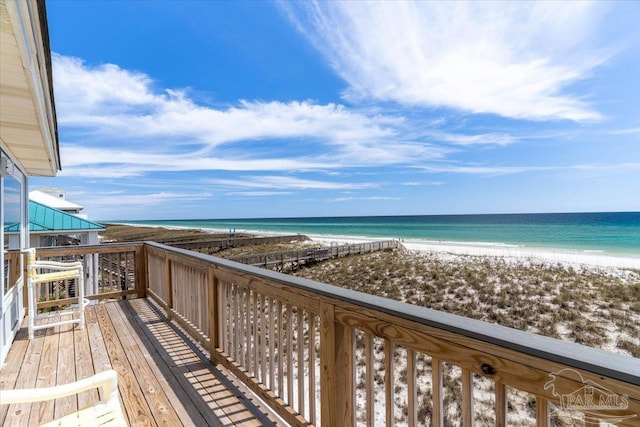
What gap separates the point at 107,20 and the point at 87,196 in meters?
28.2

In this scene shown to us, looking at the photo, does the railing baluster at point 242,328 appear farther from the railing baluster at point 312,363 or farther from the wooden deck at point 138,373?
the railing baluster at point 312,363

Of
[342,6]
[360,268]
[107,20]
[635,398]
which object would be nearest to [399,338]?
[635,398]

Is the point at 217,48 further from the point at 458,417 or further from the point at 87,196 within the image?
the point at 87,196

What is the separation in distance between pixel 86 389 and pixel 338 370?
104 cm

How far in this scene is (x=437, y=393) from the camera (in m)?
1.15

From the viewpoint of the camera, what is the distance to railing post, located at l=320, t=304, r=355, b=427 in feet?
5.11

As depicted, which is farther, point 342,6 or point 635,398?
point 342,6

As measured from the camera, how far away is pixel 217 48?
13430 mm

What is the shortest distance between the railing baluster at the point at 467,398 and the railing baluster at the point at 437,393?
9 cm

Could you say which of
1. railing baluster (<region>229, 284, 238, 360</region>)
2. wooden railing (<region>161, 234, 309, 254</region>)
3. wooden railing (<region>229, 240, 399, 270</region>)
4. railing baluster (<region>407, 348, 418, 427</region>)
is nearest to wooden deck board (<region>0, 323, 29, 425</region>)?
railing baluster (<region>229, 284, 238, 360</region>)

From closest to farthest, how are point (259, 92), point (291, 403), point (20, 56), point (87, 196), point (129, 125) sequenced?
1. point (20, 56)
2. point (291, 403)
3. point (129, 125)
4. point (259, 92)
5. point (87, 196)

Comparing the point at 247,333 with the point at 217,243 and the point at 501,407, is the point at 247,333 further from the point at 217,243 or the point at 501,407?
the point at 217,243

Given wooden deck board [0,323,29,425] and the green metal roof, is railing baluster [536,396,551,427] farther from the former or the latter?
the green metal roof

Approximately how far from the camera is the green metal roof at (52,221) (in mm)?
8523
